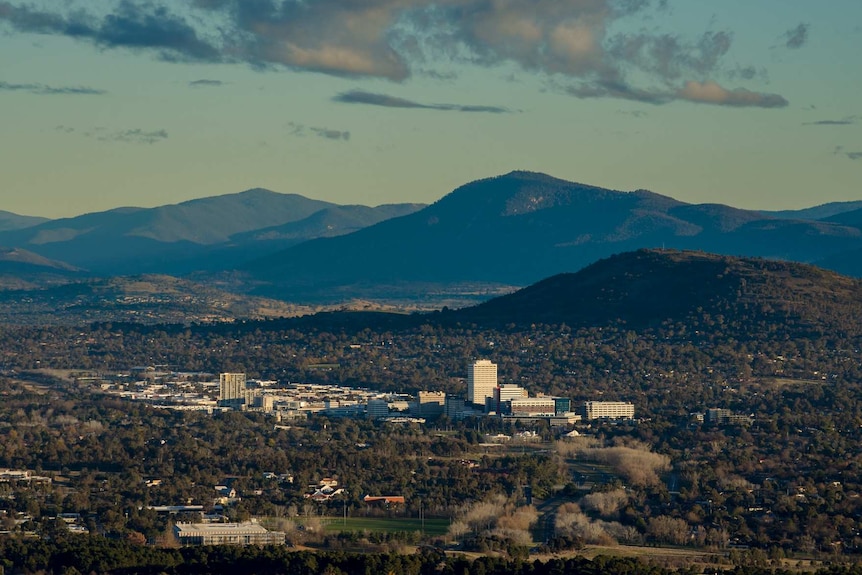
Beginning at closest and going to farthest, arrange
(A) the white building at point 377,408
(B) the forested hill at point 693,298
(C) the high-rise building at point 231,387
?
(A) the white building at point 377,408 < (C) the high-rise building at point 231,387 < (B) the forested hill at point 693,298

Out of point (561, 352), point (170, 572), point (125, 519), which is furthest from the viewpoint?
point (561, 352)

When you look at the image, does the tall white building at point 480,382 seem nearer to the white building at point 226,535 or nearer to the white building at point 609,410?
the white building at point 609,410

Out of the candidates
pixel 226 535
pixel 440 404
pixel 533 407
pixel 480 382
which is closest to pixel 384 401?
pixel 440 404

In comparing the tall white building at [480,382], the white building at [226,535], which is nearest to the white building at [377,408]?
the tall white building at [480,382]

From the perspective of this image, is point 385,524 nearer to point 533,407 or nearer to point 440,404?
point 533,407

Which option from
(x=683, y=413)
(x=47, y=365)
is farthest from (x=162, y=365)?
(x=683, y=413)

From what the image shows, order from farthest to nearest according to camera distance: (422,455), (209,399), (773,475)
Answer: (209,399)
(422,455)
(773,475)

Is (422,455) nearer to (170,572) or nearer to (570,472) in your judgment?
(570,472)
